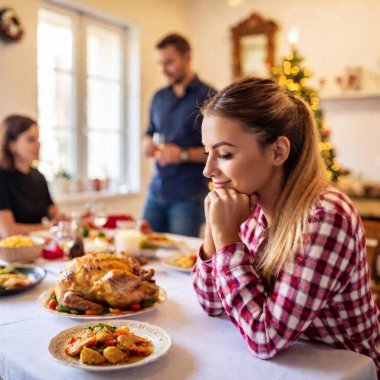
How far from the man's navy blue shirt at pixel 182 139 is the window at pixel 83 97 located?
1262 millimetres

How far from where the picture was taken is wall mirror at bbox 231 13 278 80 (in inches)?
172

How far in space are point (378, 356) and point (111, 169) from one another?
3.61 metres

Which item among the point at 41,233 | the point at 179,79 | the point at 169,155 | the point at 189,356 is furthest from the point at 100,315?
the point at 179,79

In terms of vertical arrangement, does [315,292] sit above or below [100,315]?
above

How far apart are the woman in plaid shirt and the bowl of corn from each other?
0.81 m

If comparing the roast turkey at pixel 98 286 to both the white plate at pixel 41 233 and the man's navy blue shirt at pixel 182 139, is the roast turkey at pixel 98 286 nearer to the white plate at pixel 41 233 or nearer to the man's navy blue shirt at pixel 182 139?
the white plate at pixel 41 233

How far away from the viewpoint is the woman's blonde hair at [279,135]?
3.40 ft

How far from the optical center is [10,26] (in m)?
3.22

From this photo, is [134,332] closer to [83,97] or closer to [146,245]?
[146,245]

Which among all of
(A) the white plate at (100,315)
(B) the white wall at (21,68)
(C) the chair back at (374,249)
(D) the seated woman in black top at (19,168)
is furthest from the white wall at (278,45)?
(A) the white plate at (100,315)

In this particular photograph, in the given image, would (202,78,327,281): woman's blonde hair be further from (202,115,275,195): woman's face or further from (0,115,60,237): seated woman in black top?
(0,115,60,237): seated woman in black top

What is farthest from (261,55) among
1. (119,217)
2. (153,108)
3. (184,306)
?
(184,306)

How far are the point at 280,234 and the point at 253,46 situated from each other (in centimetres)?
375

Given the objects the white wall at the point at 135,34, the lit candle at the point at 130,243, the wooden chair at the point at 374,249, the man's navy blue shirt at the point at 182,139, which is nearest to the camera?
the lit candle at the point at 130,243
